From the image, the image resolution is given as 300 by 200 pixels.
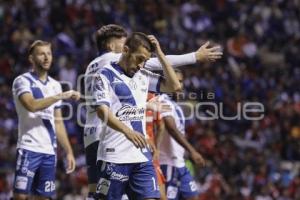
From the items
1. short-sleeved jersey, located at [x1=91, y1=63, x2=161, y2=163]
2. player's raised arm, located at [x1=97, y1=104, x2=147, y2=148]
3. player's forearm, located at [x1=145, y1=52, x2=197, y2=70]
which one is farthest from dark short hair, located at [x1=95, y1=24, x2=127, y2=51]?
player's raised arm, located at [x1=97, y1=104, x2=147, y2=148]

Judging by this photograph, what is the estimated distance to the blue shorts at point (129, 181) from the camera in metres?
9.89

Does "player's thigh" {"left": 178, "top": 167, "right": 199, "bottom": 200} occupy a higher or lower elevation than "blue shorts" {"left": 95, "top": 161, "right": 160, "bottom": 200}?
lower

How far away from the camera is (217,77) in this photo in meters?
22.7

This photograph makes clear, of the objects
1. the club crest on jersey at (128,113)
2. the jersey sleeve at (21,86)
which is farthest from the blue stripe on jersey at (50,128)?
the club crest on jersey at (128,113)

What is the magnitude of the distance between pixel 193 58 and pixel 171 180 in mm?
3420

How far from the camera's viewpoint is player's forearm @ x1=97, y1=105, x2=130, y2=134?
9508 mm

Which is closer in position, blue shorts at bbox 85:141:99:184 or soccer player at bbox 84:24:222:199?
soccer player at bbox 84:24:222:199

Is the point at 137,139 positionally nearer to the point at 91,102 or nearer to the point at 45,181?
the point at 91,102

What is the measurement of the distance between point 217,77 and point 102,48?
11680 mm

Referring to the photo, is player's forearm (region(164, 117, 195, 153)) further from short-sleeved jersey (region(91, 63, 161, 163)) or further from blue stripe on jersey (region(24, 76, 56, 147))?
short-sleeved jersey (region(91, 63, 161, 163))

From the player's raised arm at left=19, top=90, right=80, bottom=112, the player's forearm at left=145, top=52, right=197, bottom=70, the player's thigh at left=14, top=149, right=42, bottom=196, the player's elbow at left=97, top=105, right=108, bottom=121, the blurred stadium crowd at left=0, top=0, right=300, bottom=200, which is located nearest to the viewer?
the player's elbow at left=97, top=105, right=108, bottom=121

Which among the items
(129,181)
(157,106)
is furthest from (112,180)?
(157,106)

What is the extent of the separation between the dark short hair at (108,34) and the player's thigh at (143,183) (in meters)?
1.91

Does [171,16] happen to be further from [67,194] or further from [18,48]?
[67,194]
